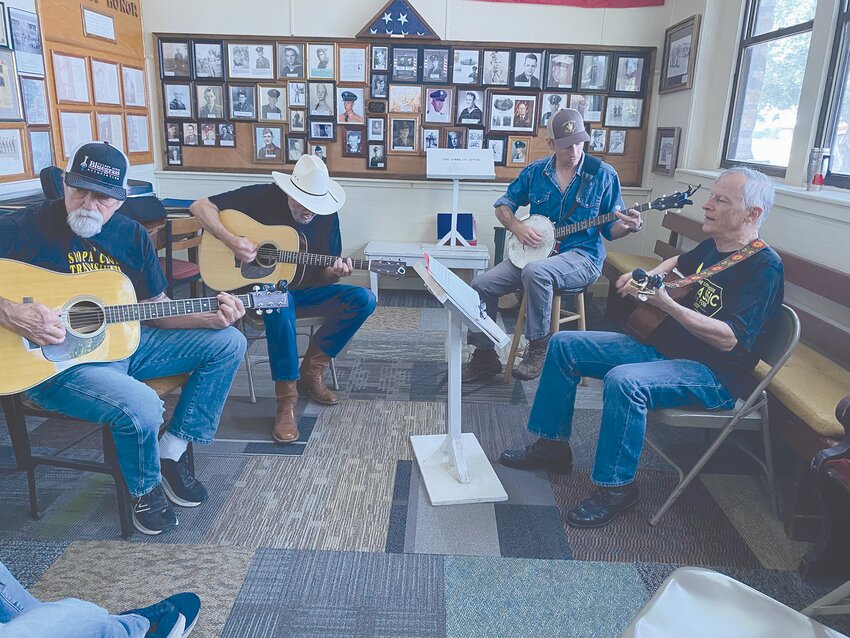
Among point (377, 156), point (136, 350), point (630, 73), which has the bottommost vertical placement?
point (136, 350)

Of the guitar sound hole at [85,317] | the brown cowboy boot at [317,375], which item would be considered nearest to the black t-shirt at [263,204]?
the brown cowboy boot at [317,375]

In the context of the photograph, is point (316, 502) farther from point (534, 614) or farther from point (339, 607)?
point (534, 614)

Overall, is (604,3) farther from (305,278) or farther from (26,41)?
(26,41)

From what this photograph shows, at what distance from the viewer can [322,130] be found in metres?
4.83

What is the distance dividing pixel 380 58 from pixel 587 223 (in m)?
2.31

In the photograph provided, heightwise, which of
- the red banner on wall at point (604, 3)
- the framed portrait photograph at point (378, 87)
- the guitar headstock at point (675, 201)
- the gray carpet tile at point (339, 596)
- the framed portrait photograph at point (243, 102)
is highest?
the red banner on wall at point (604, 3)

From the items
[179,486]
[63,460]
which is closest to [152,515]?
[179,486]

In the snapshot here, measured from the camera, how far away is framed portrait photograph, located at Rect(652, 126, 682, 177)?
4.37m

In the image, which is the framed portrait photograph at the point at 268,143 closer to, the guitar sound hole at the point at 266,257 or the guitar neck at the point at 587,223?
the guitar sound hole at the point at 266,257

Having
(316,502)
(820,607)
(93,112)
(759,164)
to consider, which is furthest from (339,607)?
(93,112)

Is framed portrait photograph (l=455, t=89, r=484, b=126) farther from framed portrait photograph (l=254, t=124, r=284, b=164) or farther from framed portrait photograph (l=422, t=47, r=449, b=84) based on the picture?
framed portrait photograph (l=254, t=124, r=284, b=164)

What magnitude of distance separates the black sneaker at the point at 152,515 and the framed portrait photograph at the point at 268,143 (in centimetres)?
334

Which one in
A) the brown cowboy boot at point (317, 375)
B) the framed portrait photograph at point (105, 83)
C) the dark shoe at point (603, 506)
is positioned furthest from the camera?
the framed portrait photograph at point (105, 83)

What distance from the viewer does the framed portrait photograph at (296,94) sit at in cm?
475
